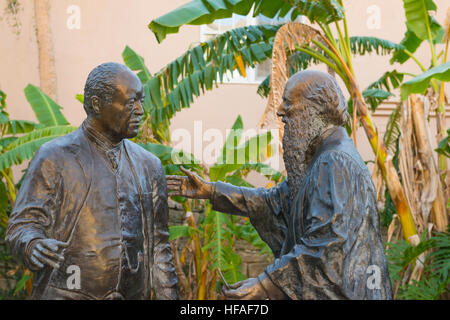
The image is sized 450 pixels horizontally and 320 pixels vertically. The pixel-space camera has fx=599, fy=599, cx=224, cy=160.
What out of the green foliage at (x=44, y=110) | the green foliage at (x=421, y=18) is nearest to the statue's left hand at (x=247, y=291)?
the green foliage at (x=421, y=18)

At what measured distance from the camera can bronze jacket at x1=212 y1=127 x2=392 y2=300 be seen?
2.71m

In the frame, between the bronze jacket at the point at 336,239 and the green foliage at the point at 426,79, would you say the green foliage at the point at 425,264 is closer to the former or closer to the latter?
the green foliage at the point at 426,79

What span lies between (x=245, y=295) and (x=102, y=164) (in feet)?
3.19

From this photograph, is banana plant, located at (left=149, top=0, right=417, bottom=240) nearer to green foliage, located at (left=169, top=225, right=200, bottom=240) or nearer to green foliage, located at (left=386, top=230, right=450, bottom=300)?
green foliage, located at (left=386, top=230, right=450, bottom=300)

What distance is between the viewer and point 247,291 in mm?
2768

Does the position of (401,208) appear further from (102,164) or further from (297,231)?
(102,164)

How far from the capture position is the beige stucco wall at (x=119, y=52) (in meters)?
9.72

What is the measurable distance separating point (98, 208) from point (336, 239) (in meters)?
1.16

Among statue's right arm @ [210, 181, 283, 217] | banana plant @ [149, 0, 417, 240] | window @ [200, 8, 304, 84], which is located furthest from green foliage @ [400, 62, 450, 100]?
window @ [200, 8, 304, 84]

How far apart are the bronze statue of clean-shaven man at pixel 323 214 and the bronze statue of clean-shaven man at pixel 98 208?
21.4 inches

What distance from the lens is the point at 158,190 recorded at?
324 cm

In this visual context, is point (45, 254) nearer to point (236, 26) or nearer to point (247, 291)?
point (247, 291)

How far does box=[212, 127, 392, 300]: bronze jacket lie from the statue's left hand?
0.08 metres

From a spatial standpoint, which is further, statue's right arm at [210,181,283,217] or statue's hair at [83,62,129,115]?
statue's right arm at [210,181,283,217]
